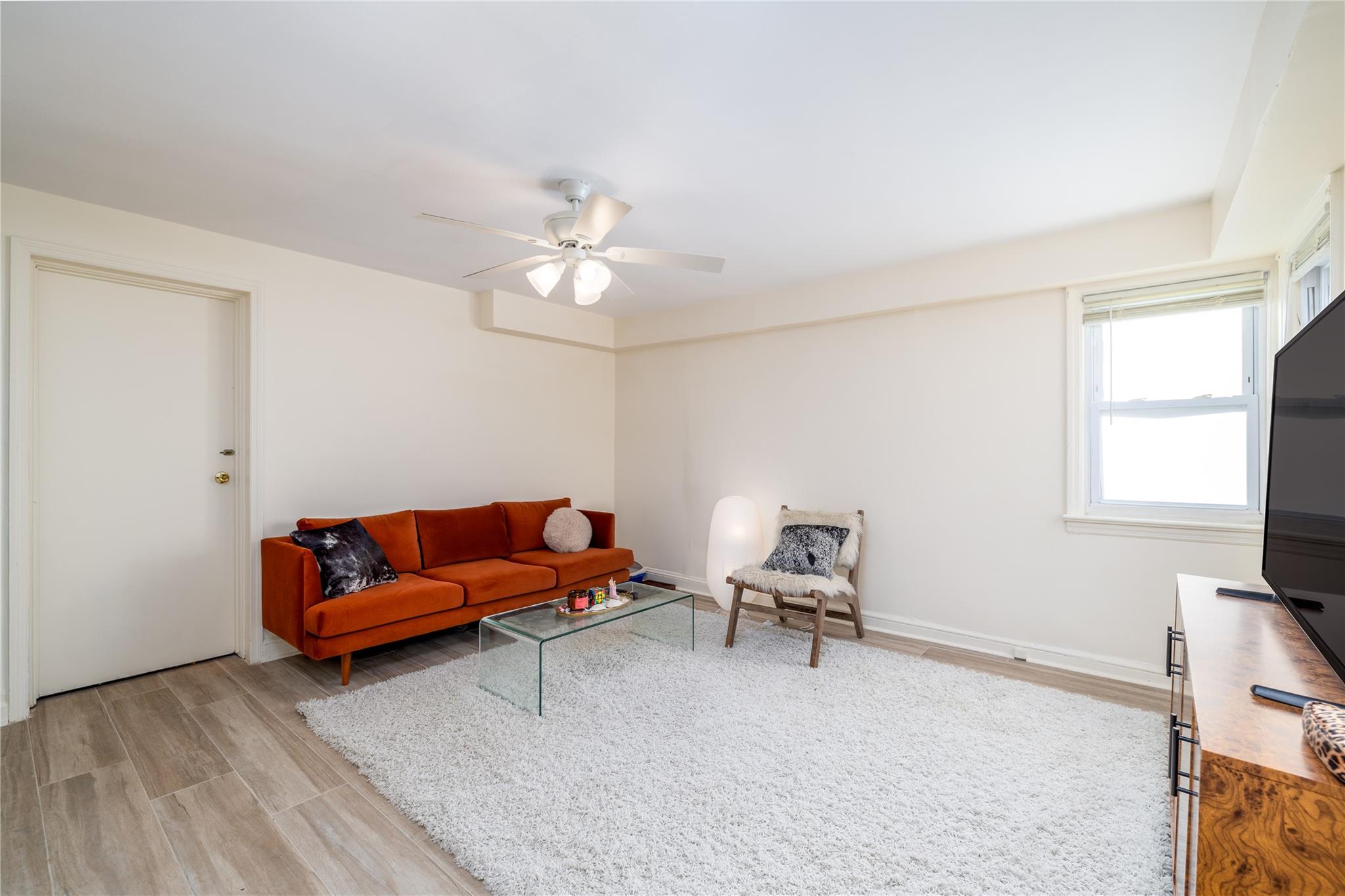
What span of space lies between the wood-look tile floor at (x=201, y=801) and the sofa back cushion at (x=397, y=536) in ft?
2.74

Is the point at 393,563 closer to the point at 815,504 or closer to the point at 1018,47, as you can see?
the point at 815,504

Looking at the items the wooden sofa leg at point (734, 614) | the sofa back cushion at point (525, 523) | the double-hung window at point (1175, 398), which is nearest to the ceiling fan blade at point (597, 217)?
the wooden sofa leg at point (734, 614)

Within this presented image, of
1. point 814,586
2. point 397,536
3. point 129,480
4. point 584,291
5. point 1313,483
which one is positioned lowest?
point 814,586

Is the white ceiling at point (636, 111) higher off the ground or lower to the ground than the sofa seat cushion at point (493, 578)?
higher

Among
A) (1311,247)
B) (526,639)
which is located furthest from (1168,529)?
(526,639)

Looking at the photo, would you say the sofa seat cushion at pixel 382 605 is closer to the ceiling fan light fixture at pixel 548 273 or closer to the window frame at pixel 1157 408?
the ceiling fan light fixture at pixel 548 273

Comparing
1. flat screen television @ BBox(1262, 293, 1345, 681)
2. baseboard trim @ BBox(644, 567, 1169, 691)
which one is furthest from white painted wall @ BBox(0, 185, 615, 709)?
flat screen television @ BBox(1262, 293, 1345, 681)

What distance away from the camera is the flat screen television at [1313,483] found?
1237 millimetres

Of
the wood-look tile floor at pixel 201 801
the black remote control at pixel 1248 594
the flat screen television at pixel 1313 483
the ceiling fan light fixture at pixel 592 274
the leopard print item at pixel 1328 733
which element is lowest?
the wood-look tile floor at pixel 201 801

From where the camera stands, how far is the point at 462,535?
420 cm

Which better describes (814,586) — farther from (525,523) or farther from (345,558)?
(345,558)

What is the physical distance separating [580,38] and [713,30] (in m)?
→ 0.39

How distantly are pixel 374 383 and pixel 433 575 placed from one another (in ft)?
4.53

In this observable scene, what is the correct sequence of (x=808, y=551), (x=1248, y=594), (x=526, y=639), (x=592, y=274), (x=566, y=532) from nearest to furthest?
(x=1248, y=594)
(x=592, y=274)
(x=526, y=639)
(x=808, y=551)
(x=566, y=532)
